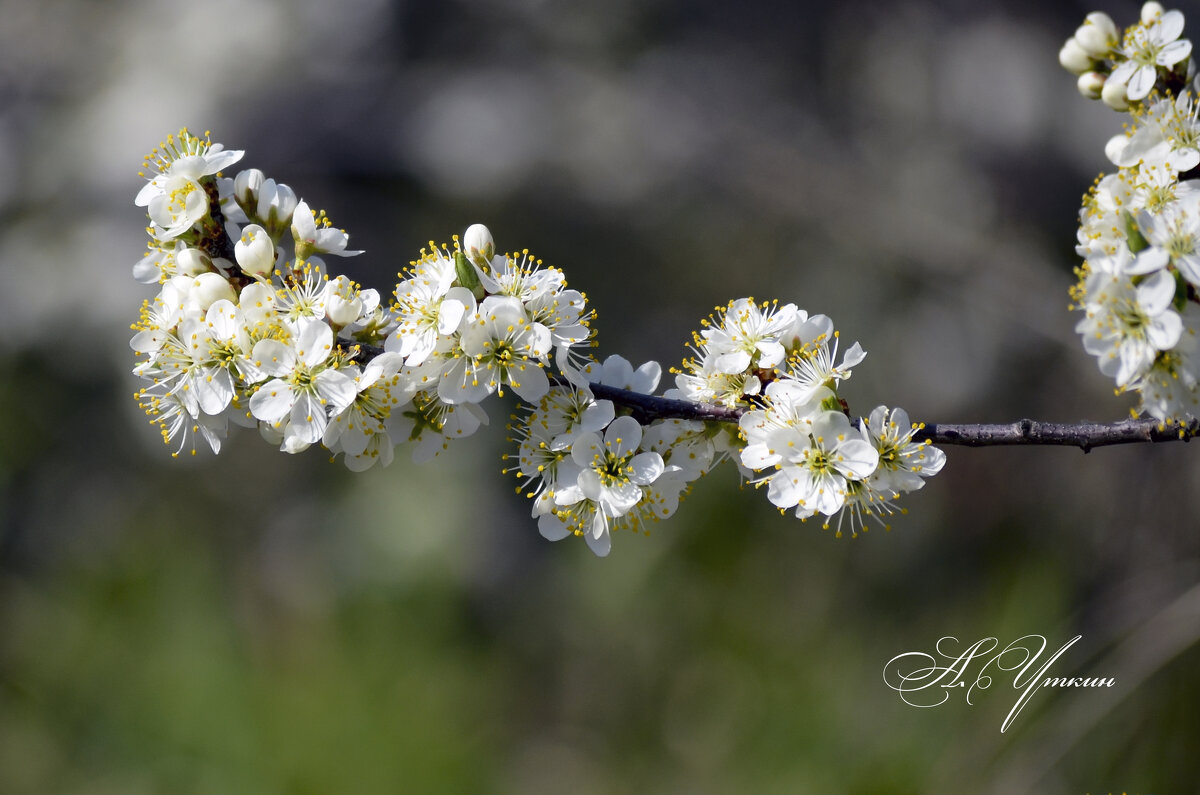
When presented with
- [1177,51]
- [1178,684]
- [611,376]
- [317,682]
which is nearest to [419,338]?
[611,376]

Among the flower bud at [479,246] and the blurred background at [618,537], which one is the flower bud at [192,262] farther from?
the blurred background at [618,537]

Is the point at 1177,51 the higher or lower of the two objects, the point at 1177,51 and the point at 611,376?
the higher

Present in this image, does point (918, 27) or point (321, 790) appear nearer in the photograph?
point (321, 790)

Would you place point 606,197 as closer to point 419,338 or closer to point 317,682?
point 317,682

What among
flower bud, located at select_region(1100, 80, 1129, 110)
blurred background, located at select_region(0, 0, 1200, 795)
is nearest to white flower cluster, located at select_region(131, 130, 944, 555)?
flower bud, located at select_region(1100, 80, 1129, 110)

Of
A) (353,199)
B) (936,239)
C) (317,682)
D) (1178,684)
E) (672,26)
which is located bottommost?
(1178,684)
